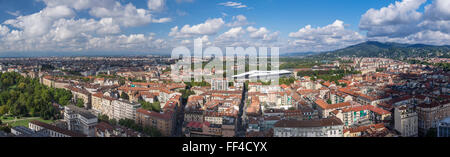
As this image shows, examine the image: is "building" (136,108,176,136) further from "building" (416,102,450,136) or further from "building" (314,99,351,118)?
"building" (416,102,450,136)

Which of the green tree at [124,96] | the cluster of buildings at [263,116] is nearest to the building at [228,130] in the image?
the cluster of buildings at [263,116]

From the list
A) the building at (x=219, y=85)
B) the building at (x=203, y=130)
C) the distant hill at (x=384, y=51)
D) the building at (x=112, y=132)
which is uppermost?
the distant hill at (x=384, y=51)

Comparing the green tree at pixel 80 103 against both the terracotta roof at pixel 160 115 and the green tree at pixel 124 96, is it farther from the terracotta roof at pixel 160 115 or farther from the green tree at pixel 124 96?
the terracotta roof at pixel 160 115

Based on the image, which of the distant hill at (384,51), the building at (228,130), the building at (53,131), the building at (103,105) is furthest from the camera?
the distant hill at (384,51)
